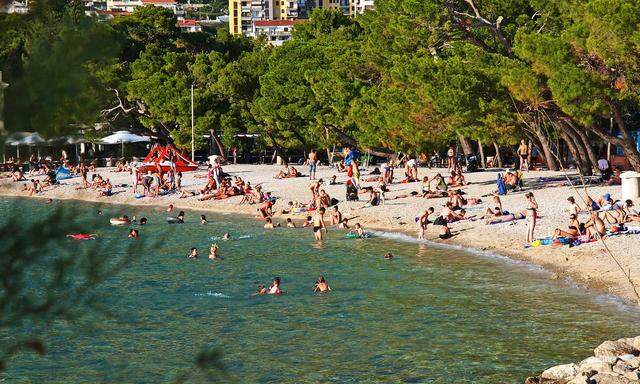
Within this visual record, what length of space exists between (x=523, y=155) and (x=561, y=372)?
34494 mm

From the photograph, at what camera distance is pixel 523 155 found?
52312 mm

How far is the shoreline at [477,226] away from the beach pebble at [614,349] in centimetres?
536

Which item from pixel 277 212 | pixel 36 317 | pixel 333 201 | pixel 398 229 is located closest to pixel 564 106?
pixel 398 229

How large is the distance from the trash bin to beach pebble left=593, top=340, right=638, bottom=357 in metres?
17.1

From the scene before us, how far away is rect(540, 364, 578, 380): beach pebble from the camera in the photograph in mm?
18562

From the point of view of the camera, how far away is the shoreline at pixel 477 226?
28.3 m

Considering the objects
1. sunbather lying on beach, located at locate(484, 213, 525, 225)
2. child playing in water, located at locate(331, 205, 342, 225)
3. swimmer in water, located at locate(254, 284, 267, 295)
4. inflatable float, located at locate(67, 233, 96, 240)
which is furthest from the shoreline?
inflatable float, located at locate(67, 233, 96, 240)

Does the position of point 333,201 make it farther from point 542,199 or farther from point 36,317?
point 36,317

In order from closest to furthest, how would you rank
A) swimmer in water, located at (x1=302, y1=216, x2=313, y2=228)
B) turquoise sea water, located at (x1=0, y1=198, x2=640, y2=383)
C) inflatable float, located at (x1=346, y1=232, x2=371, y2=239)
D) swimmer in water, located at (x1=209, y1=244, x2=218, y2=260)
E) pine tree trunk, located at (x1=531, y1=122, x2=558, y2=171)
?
turquoise sea water, located at (x1=0, y1=198, x2=640, y2=383), swimmer in water, located at (x1=209, y1=244, x2=218, y2=260), inflatable float, located at (x1=346, y1=232, x2=371, y2=239), pine tree trunk, located at (x1=531, y1=122, x2=558, y2=171), swimmer in water, located at (x1=302, y1=216, x2=313, y2=228)

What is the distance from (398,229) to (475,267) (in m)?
8.74

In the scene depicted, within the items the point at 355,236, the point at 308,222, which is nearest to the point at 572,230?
Result: the point at 355,236

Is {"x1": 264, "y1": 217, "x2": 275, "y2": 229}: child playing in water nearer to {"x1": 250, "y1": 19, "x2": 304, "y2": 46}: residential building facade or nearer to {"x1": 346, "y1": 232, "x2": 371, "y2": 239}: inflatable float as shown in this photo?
{"x1": 346, "y1": 232, "x2": 371, "y2": 239}: inflatable float

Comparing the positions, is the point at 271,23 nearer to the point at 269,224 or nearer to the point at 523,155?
the point at 523,155

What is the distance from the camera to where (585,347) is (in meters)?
21.7
